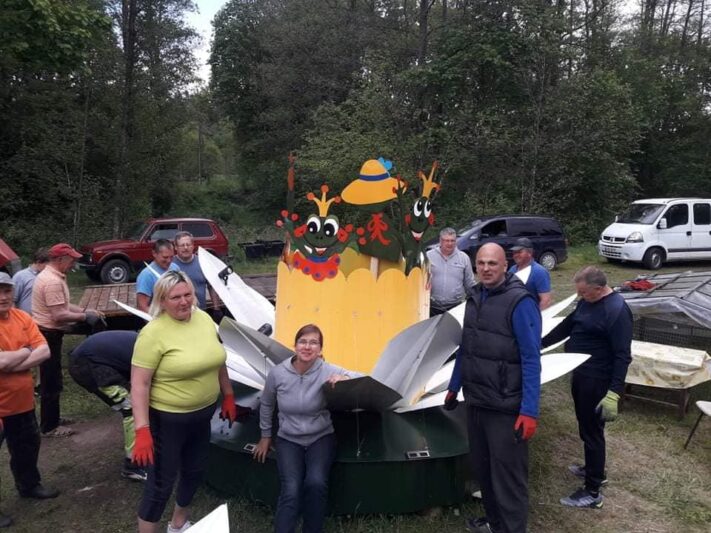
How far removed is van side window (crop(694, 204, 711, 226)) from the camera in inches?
588

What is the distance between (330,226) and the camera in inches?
151

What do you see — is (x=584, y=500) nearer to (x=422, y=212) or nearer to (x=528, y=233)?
(x=422, y=212)

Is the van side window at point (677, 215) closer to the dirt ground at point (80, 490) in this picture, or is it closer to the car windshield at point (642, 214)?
the car windshield at point (642, 214)

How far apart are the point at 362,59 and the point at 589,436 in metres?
18.8

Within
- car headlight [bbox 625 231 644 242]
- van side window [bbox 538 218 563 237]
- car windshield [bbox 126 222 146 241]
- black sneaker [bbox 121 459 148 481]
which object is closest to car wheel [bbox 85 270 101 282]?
car windshield [bbox 126 222 146 241]

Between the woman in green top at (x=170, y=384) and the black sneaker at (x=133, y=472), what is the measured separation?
106 centimetres

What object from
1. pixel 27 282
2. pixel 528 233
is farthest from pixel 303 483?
pixel 528 233

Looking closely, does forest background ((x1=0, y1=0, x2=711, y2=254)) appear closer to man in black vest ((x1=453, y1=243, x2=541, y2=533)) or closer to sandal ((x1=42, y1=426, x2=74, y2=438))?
sandal ((x1=42, y1=426, x2=74, y2=438))

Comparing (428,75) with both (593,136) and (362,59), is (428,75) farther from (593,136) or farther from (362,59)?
(593,136)

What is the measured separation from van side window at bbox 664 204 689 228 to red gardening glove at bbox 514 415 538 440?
46.8 feet

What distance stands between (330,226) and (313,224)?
4.8 inches

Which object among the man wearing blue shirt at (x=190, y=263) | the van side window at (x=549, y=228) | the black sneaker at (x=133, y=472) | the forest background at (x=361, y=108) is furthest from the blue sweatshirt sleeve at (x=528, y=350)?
the van side window at (x=549, y=228)

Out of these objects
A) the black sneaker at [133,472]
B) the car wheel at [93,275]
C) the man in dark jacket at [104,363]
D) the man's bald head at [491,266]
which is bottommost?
the car wheel at [93,275]

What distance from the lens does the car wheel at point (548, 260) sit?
568 inches
